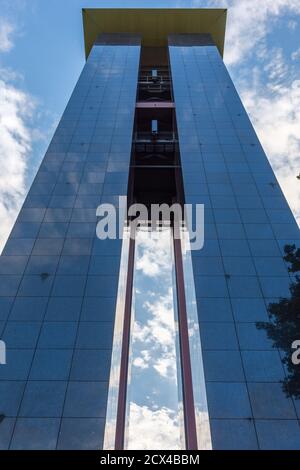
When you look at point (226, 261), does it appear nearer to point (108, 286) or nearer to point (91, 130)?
point (108, 286)

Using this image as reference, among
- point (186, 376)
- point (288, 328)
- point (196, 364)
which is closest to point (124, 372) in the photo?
point (186, 376)

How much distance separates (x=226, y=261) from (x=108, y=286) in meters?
4.25

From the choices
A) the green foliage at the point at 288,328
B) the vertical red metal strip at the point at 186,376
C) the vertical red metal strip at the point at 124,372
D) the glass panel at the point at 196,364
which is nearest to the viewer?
the glass panel at the point at 196,364

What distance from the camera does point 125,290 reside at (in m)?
12.8

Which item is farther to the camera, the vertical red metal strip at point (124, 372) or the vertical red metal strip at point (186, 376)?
the vertical red metal strip at point (124, 372)

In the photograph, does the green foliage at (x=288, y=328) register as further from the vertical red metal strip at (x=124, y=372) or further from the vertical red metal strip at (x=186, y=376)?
the vertical red metal strip at (x=124, y=372)

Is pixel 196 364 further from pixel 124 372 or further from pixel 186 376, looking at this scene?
pixel 124 372

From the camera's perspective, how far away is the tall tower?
7.78 m

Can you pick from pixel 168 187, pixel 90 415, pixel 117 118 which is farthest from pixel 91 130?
pixel 90 415

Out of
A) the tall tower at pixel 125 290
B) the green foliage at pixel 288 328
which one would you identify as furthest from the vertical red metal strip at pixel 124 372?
the green foliage at pixel 288 328

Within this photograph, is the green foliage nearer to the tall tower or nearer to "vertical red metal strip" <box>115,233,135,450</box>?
the tall tower

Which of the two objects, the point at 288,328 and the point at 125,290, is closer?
the point at 288,328

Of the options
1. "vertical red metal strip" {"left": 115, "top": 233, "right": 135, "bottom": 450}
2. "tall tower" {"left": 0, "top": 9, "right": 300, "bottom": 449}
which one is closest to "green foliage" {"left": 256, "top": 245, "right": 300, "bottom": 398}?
"tall tower" {"left": 0, "top": 9, "right": 300, "bottom": 449}

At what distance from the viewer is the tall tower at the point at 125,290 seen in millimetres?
7777
